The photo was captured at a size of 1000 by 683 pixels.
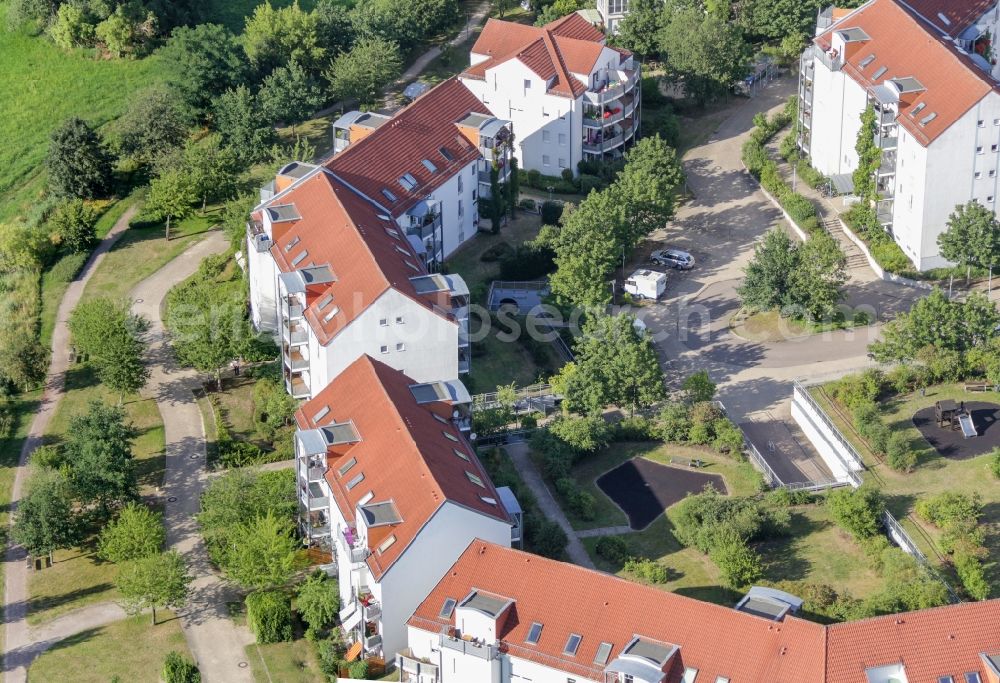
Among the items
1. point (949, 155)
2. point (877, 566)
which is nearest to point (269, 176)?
point (949, 155)

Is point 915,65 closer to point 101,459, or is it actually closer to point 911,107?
point 911,107

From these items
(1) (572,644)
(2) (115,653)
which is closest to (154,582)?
(2) (115,653)

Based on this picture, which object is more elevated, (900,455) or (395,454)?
(395,454)

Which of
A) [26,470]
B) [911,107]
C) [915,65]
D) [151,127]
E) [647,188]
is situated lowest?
[26,470]

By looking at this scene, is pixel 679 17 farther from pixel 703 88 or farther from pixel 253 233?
pixel 253 233

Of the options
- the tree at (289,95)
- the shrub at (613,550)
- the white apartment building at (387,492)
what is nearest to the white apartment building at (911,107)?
the shrub at (613,550)

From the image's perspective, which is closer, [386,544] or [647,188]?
[386,544]

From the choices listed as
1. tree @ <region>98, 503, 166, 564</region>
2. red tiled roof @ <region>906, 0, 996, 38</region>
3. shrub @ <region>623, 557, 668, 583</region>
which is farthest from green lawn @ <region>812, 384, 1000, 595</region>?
tree @ <region>98, 503, 166, 564</region>

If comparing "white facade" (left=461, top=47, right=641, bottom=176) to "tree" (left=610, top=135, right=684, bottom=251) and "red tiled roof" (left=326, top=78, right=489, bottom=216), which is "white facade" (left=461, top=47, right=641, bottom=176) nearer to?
"red tiled roof" (left=326, top=78, right=489, bottom=216)
